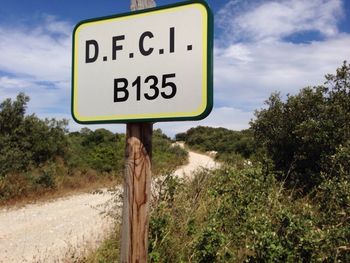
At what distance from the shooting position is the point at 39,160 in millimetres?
13164

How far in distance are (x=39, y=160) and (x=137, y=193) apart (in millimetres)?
12059

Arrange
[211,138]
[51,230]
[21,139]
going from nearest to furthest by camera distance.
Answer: [51,230] < [21,139] < [211,138]

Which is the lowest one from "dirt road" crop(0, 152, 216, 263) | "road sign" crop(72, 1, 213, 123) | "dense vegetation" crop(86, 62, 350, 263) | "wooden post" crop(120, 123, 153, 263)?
"dirt road" crop(0, 152, 216, 263)

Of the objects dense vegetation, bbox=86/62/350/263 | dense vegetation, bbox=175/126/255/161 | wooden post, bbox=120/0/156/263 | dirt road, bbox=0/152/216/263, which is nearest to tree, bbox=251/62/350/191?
dense vegetation, bbox=86/62/350/263

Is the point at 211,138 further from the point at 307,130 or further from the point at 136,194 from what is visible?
the point at 136,194

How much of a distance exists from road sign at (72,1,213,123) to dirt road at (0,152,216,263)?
3.57 m

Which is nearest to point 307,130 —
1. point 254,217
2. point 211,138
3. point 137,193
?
point 254,217

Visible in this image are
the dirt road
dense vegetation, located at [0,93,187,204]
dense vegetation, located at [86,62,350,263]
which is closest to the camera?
dense vegetation, located at [86,62,350,263]

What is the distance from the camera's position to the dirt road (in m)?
5.68

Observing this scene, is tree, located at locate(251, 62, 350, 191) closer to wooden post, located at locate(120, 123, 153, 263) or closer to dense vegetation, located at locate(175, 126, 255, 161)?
wooden post, located at locate(120, 123, 153, 263)

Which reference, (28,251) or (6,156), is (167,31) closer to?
(28,251)

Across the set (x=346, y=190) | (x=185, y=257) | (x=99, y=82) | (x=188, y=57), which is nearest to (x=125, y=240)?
(x=99, y=82)

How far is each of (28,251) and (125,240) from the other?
4676mm

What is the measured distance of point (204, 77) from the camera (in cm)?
175
